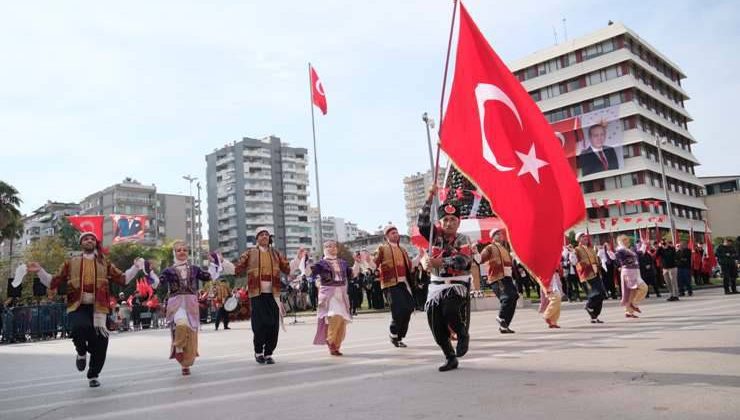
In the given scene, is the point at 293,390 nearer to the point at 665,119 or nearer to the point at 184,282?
the point at 184,282

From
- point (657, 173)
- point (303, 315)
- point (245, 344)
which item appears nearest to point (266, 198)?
point (657, 173)

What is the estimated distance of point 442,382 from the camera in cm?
614

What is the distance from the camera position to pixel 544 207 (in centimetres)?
848

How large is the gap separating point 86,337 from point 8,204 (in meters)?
50.9

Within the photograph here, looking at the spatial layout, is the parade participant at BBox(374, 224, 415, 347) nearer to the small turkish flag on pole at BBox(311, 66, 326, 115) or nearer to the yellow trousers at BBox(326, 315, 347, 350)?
the yellow trousers at BBox(326, 315, 347, 350)

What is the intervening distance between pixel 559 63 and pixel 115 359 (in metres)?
61.8

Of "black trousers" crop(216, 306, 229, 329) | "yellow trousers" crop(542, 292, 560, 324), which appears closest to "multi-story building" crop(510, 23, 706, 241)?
"black trousers" crop(216, 306, 229, 329)

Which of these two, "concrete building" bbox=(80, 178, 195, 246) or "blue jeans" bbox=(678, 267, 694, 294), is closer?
"blue jeans" bbox=(678, 267, 694, 294)

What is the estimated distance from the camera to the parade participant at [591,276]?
1232 centimetres

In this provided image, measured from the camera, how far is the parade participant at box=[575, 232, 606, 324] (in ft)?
40.4

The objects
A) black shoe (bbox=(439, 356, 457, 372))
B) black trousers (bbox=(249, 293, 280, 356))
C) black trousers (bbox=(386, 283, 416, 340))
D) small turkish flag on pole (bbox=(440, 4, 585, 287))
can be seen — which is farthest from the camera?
black trousers (bbox=(386, 283, 416, 340))

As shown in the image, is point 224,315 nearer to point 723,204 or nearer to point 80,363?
point 80,363

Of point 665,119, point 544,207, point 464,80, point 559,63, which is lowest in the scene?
point 544,207

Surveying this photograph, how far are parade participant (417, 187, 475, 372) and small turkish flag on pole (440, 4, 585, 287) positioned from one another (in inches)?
48.3
